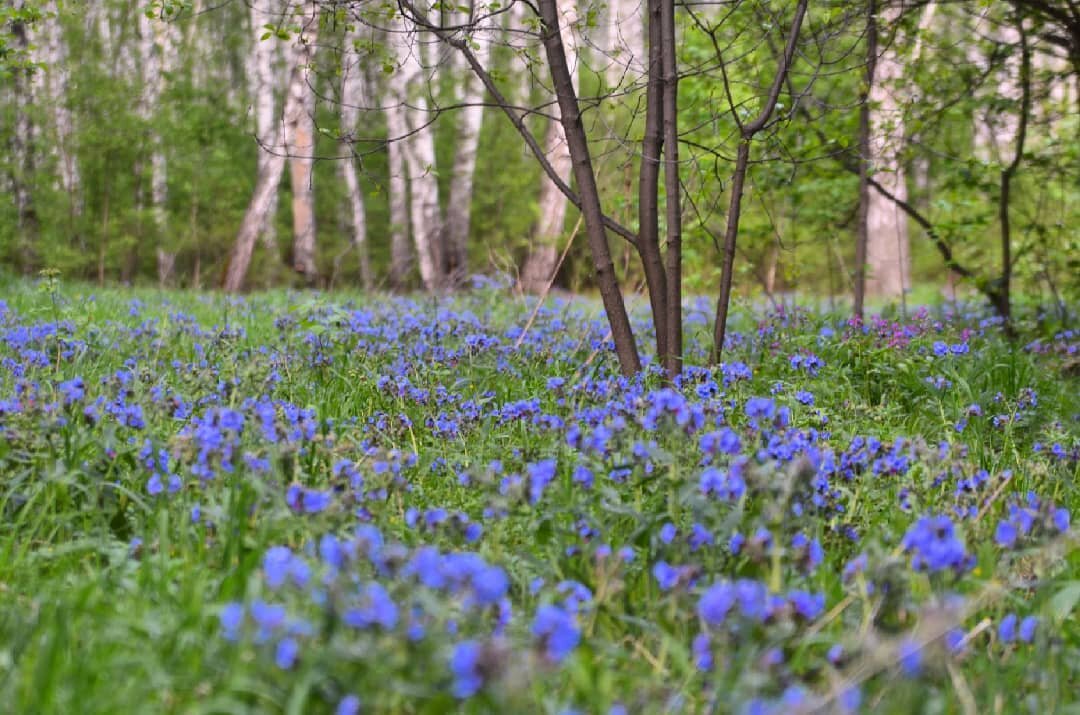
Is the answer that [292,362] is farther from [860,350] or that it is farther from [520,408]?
[860,350]

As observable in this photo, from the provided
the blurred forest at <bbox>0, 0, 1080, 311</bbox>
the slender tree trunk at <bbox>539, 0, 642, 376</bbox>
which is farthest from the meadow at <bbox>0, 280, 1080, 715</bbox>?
the blurred forest at <bbox>0, 0, 1080, 311</bbox>

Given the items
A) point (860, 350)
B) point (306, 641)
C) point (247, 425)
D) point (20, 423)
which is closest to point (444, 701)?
point (306, 641)

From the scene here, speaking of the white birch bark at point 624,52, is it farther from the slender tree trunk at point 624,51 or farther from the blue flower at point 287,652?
the blue flower at point 287,652

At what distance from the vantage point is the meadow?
143cm

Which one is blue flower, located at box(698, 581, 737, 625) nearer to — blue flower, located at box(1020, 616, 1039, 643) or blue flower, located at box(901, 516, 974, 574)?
blue flower, located at box(901, 516, 974, 574)

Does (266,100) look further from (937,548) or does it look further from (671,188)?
(937,548)

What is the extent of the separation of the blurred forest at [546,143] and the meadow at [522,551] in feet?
3.48

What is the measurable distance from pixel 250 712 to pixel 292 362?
9.00 ft

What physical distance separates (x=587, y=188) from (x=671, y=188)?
1.16 feet

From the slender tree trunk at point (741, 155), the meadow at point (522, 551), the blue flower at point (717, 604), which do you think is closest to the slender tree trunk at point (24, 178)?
the meadow at point (522, 551)

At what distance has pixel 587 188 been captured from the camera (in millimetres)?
3715

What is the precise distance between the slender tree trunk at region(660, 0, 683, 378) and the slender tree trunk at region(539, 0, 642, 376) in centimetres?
18

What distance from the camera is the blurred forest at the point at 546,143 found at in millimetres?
4020

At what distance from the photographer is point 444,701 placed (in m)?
1.38
